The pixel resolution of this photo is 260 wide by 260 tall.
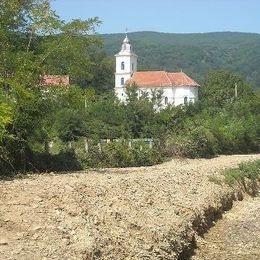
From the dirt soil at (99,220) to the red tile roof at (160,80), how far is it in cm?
8170

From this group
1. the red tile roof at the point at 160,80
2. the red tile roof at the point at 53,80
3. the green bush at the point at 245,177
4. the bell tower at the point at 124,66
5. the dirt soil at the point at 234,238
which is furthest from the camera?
the bell tower at the point at 124,66

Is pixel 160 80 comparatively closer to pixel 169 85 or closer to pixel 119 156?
pixel 169 85

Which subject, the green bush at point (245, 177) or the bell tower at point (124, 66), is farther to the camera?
the bell tower at point (124, 66)

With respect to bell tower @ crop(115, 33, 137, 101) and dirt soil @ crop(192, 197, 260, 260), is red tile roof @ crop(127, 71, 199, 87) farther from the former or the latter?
dirt soil @ crop(192, 197, 260, 260)

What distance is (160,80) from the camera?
329ft

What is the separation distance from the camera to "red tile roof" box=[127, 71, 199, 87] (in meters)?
99.1

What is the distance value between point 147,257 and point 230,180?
12931mm

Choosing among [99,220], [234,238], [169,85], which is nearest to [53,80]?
[234,238]

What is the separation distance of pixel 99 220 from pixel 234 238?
17.5 ft

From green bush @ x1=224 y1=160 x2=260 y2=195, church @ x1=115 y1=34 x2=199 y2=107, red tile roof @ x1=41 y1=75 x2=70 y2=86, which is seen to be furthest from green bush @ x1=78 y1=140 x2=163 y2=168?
church @ x1=115 y1=34 x2=199 y2=107

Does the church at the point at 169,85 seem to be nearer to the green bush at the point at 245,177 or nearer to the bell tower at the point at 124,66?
the bell tower at the point at 124,66

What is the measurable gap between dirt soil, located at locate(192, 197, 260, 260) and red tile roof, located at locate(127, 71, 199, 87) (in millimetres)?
79037

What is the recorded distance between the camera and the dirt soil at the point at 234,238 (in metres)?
13.8

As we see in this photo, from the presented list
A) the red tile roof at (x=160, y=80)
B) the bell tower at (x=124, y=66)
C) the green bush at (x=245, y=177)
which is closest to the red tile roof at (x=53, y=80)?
the green bush at (x=245, y=177)
